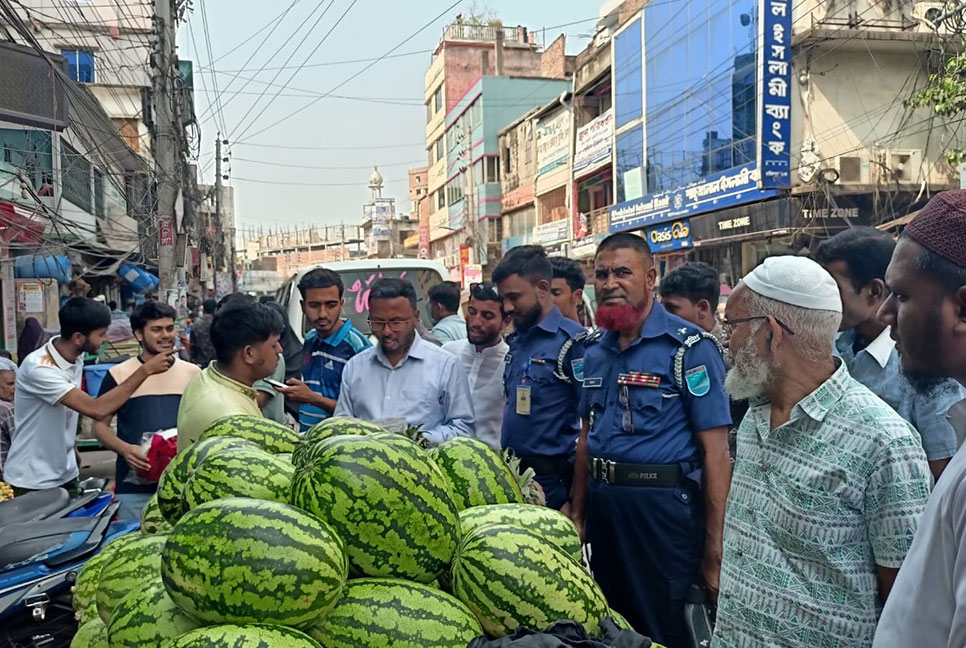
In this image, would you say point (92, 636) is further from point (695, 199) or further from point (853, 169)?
point (695, 199)

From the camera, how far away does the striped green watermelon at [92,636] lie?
170cm

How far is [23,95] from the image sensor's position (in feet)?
17.4

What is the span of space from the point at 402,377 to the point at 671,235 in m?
19.7

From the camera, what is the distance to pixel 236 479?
169 centimetres

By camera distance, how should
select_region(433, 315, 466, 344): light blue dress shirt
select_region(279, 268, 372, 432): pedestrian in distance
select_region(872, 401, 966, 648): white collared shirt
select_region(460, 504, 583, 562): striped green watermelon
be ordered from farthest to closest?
1. select_region(433, 315, 466, 344): light blue dress shirt
2. select_region(279, 268, 372, 432): pedestrian in distance
3. select_region(460, 504, 583, 562): striped green watermelon
4. select_region(872, 401, 966, 648): white collared shirt

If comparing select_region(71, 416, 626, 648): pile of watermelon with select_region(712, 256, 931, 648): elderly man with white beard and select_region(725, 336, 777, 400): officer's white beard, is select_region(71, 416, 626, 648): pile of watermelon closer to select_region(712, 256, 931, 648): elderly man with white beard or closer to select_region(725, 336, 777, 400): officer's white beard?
select_region(712, 256, 931, 648): elderly man with white beard

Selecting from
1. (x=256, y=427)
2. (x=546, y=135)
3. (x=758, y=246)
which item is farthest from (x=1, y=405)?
(x=546, y=135)

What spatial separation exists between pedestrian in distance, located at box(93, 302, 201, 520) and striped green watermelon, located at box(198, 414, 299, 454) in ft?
6.04

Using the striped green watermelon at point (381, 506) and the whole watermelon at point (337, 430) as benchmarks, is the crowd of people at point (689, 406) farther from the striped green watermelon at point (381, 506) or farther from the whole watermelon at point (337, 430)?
the striped green watermelon at point (381, 506)

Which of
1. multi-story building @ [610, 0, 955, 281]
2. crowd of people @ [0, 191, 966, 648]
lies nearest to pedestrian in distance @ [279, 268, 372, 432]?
crowd of people @ [0, 191, 966, 648]

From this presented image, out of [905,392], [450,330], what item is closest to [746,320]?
[905,392]

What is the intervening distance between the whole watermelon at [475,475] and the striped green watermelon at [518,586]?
0.34 m

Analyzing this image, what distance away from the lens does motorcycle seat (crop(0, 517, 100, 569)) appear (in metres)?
3.16

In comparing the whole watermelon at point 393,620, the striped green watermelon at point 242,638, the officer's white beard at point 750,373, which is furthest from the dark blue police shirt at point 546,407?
the striped green watermelon at point 242,638
